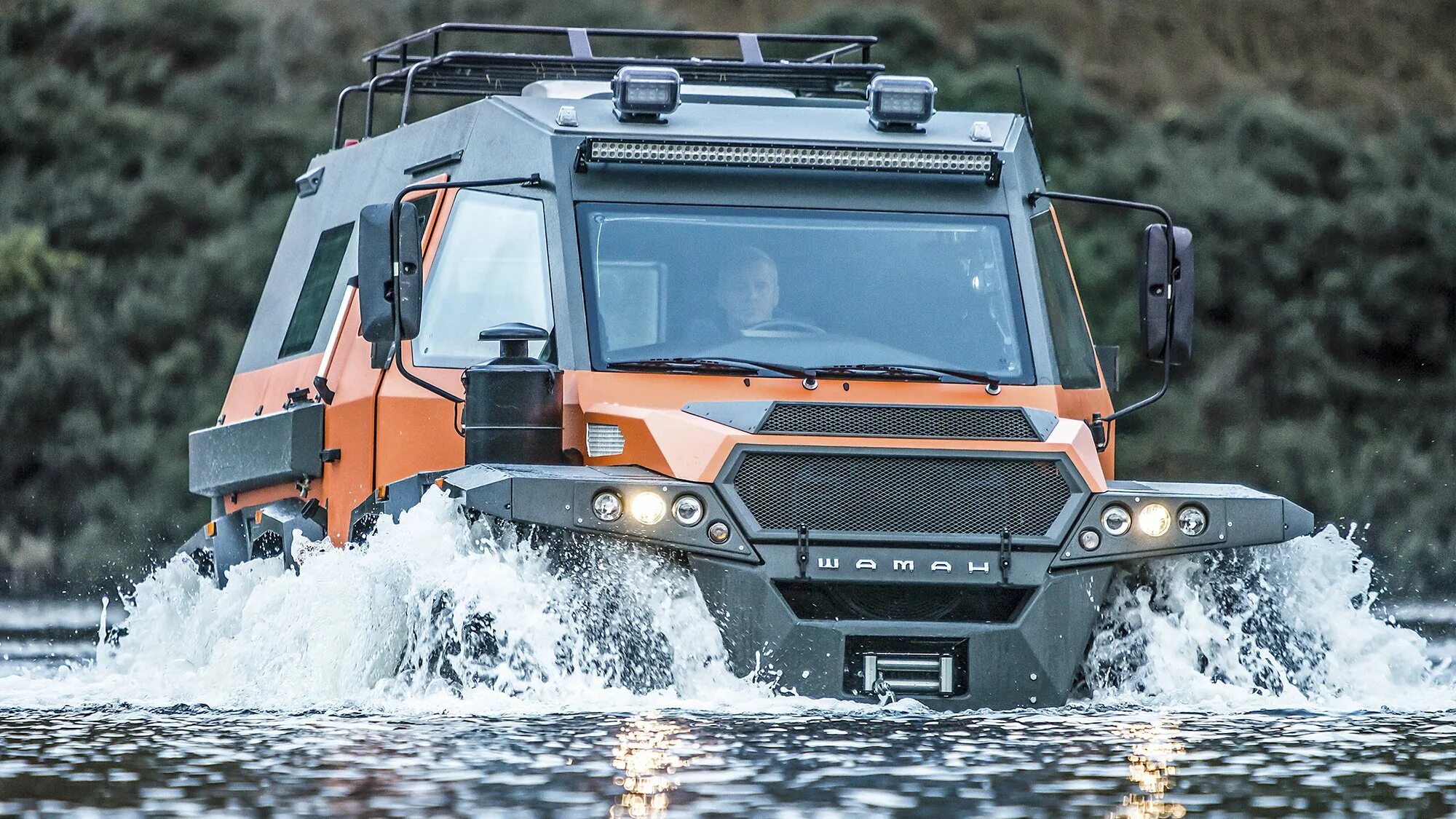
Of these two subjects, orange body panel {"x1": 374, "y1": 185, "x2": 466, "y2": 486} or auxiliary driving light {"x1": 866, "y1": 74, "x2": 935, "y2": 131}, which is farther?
auxiliary driving light {"x1": 866, "y1": 74, "x2": 935, "y2": 131}

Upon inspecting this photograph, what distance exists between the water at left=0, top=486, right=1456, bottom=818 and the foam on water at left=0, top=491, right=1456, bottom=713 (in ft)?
0.03

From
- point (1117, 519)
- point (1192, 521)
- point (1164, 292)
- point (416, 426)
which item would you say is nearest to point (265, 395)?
point (416, 426)

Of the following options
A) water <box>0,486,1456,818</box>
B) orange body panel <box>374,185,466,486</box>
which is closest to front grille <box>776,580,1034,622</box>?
water <box>0,486,1456,818</box>

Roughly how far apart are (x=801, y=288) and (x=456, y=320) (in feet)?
4.53

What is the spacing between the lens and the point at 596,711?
9.70 meters

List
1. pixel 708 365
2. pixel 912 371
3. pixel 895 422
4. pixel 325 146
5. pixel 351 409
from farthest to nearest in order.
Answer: pixel 325 146 → pixel 351 409 → pixel 912 371 → pixel 708 365 → pixel 895 422

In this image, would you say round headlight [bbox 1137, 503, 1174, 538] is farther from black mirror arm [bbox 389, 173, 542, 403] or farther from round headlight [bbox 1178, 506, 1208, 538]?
black mirror arm [bbox 389, 173, 542, 403]

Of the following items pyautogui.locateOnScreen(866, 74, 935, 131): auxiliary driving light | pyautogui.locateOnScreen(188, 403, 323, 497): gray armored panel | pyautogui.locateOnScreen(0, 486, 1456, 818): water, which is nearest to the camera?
pyautogui.locateOnScreen(0, 486, 1456, 818): water

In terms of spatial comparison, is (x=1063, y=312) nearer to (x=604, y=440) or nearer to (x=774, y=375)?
(x=774, y=375)

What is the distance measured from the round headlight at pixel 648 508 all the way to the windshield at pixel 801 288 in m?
0.96

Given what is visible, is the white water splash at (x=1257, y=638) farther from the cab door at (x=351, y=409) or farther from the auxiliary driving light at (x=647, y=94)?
the cab door at (x=351, y=409)

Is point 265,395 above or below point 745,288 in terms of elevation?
below

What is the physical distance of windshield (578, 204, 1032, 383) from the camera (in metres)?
11.0

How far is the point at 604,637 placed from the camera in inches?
395
